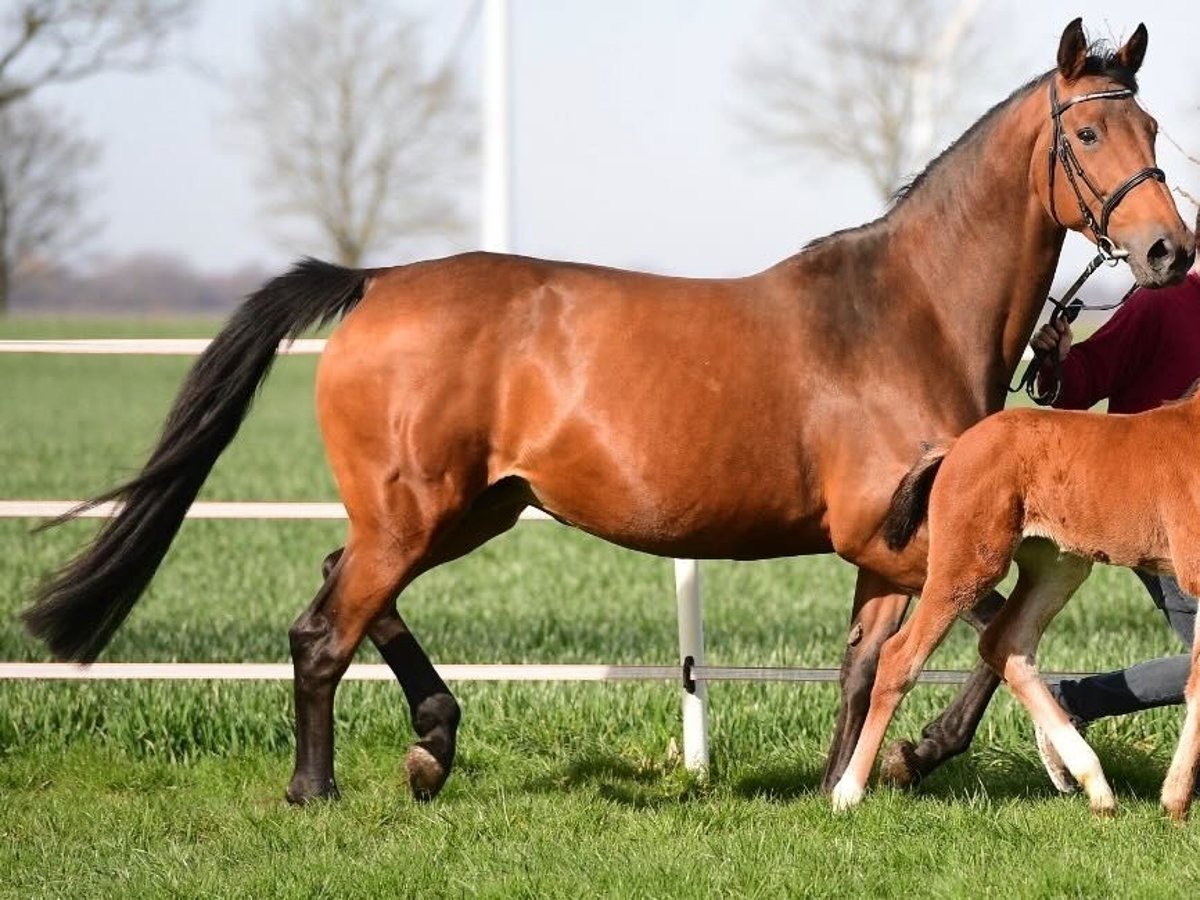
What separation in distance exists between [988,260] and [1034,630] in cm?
119

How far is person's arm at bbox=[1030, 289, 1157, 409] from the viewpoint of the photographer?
5375 millimetres

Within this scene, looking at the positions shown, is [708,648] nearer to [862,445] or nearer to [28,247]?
[862,445]

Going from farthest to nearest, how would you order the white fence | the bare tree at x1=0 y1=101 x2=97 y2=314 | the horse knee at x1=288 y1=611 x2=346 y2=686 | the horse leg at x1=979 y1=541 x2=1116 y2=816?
1. the bare tree at x1=0 y1=101 x2=97 y2=314
2. the white fence
3. the horse knee at x1=288 y1=611 x2=346 y2=686
4. the horse leg at x1=979 y1=541 x2=1116 y2=816

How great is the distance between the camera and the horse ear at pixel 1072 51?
496cm

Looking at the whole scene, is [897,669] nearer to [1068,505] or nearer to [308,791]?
[1068,505]

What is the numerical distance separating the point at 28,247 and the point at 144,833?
276 feet

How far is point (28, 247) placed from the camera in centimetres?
8394

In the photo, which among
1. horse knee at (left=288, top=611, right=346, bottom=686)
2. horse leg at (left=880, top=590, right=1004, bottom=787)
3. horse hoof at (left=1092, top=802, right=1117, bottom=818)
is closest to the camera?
horse hoof at (left=1092, top=802, right=1117, bottom=818)

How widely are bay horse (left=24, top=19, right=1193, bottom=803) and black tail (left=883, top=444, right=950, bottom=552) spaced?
0.05m

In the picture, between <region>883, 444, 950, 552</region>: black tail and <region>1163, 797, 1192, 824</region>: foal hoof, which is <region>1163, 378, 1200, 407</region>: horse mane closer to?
<region>883, 444, 950, 552</region>: black tail

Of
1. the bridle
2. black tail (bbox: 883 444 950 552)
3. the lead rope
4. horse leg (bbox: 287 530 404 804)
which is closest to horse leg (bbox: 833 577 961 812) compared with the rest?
black tail (bbox: 883 444 950 552)

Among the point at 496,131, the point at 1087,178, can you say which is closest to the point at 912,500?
the point at 1087,178

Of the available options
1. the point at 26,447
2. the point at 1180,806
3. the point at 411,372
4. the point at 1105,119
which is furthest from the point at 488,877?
the point at 26,447

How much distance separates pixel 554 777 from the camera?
6070 millimetres
